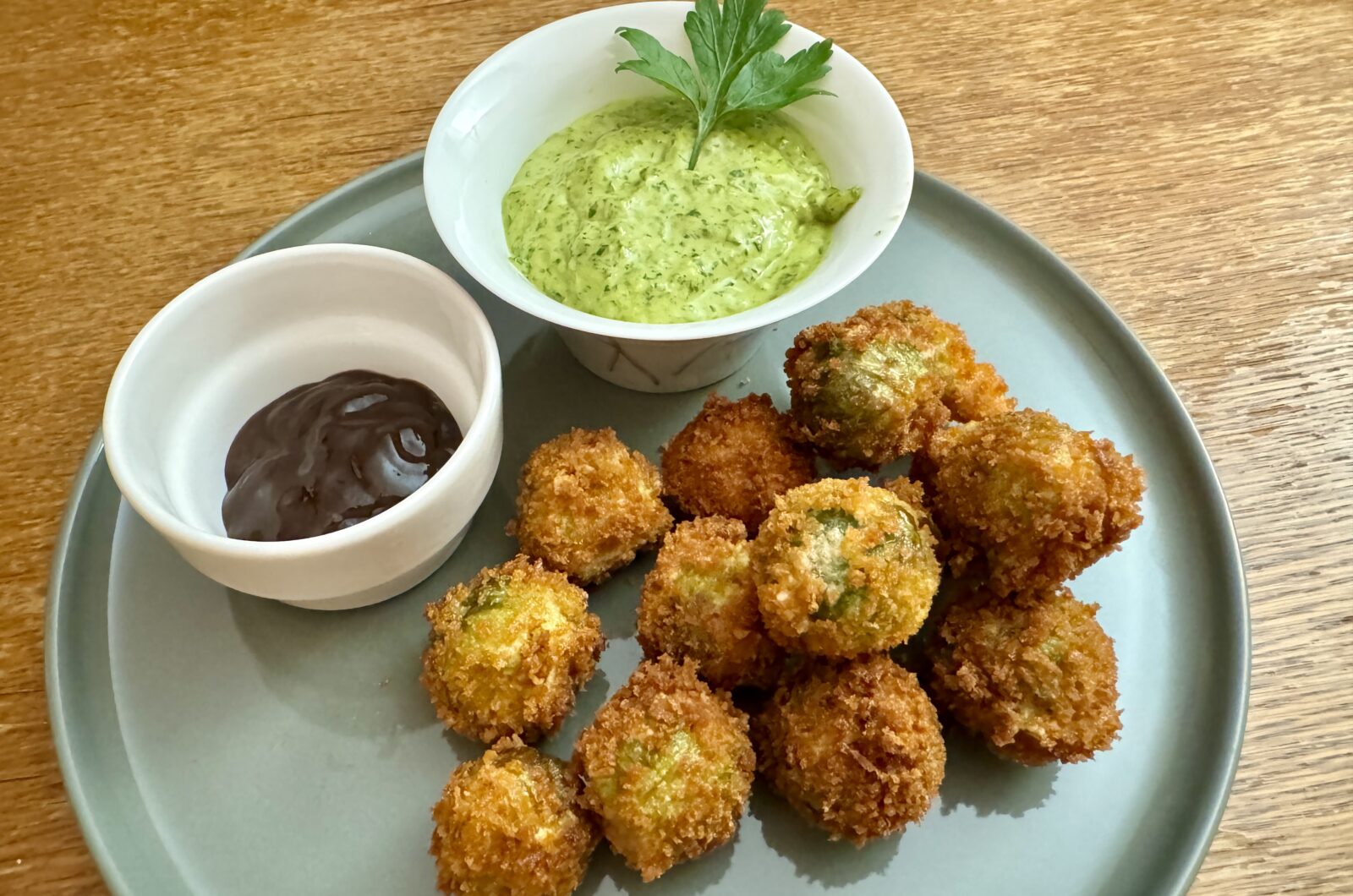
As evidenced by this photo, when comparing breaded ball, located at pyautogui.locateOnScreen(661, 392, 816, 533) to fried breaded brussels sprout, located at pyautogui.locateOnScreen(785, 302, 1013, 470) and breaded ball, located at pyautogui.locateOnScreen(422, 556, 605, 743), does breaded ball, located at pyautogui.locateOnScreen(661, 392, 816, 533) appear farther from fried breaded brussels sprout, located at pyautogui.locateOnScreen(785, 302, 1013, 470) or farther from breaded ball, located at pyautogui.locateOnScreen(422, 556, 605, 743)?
breaded ball, located at pyautogui.locateOnScreen(422, 556, 605, 743)

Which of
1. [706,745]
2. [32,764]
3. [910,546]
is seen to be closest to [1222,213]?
[910,546]

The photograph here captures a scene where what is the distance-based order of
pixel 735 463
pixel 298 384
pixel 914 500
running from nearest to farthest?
1. pixel 914 500
2. pixel 735 463
3. pixel 298 384

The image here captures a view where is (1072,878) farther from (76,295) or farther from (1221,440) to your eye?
(76,295)

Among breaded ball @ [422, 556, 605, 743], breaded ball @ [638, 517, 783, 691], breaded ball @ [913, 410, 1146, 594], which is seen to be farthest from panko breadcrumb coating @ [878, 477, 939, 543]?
breaded ball @ [422, 556, 605, 743]

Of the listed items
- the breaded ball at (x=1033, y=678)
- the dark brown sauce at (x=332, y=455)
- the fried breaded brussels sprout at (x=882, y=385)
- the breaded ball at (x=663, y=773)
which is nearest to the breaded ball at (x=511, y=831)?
the breaded ball at (x=663, y=773)

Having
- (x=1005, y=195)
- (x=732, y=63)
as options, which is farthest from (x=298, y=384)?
(x=1005, y=195)

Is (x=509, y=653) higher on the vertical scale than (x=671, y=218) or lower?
lower

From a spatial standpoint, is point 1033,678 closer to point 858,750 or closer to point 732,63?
point 858,750
